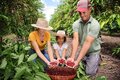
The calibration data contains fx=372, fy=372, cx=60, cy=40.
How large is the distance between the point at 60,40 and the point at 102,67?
374cm

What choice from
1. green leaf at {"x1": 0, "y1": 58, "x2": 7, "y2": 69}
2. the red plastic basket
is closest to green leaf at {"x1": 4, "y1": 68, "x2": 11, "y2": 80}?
green leaf at {"x1": 0, "y1": 58, "x2": 7, "y2": 69}

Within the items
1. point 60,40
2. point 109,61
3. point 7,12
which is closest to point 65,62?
point 7,12

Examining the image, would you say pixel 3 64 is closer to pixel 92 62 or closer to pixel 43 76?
pixel 43 76

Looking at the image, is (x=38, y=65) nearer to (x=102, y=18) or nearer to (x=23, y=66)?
(x=23, y=66)

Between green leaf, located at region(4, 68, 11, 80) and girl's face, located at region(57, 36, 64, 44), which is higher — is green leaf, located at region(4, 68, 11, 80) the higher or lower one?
the higher one

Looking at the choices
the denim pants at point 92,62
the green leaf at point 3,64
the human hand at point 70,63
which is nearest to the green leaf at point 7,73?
the green leaf at point 3,64

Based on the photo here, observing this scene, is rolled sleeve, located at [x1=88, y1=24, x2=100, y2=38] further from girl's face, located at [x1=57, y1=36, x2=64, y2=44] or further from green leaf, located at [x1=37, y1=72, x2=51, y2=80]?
girl's face, located at [x1=57, y1=36, x2=64, y2=44]

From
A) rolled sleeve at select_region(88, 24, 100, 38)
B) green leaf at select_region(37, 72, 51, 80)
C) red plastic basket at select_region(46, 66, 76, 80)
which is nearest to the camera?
green leaf at select_region(37, 72, 51, 80)

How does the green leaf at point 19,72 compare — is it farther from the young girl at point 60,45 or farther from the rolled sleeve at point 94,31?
the young girl at point 60,45

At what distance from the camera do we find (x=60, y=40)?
8211 millimetres

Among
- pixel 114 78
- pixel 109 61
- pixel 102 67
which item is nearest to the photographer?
pixel 114 78

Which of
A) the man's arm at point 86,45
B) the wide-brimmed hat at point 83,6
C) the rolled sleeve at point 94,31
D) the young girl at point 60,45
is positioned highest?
the wide-brimmed hat at point 83,6

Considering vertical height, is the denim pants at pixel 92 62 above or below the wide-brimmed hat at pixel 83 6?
below

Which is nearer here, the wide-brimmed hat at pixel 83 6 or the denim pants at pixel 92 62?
the wide-brimmed hat at pixel 83 6
